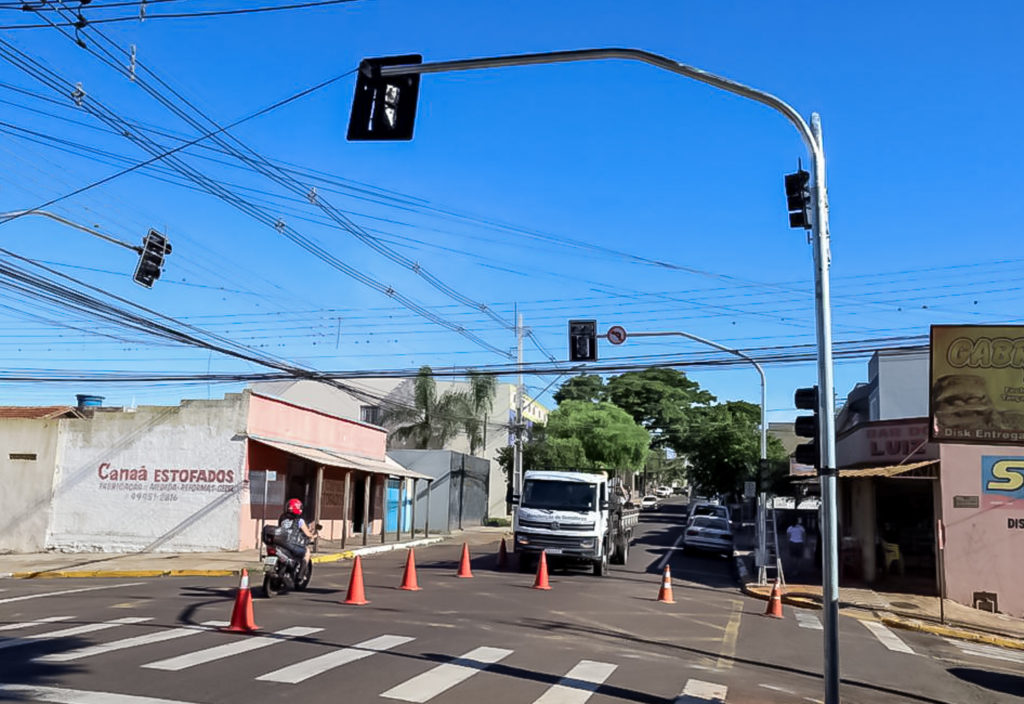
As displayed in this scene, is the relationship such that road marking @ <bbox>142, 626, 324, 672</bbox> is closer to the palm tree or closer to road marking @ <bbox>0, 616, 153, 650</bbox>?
road marking @ <bbox>0, 616, 153, 650</bbox>

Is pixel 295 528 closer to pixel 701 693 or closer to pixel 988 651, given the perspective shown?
pixel 701 693

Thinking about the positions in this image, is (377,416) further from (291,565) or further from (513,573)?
(291,565)

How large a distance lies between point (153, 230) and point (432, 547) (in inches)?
808

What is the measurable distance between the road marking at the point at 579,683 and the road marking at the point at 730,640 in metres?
1.63

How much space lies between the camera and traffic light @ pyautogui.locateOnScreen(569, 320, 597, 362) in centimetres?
2234

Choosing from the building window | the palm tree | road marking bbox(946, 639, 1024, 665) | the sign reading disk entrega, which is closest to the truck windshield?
the sign reading disk entrega

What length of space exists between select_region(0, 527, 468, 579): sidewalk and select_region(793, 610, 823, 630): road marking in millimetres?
12134

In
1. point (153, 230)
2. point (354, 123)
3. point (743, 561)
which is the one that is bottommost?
point (743, 561)

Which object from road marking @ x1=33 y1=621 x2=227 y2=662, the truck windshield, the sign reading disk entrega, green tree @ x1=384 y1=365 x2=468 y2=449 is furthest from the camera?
green tree @ x1=384 y1=365 x2=468 y2=449

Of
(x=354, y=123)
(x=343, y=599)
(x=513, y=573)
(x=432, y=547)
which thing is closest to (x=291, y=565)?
(x=343, y=599)

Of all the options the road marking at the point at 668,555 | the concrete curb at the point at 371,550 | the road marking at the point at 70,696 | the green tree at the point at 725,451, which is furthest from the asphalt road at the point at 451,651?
the green tree at the point at 725,451

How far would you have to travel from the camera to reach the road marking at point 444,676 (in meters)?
8.56

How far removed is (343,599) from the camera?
1619 cm

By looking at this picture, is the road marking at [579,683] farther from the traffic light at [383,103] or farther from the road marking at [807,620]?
the road marking at [807,620]
